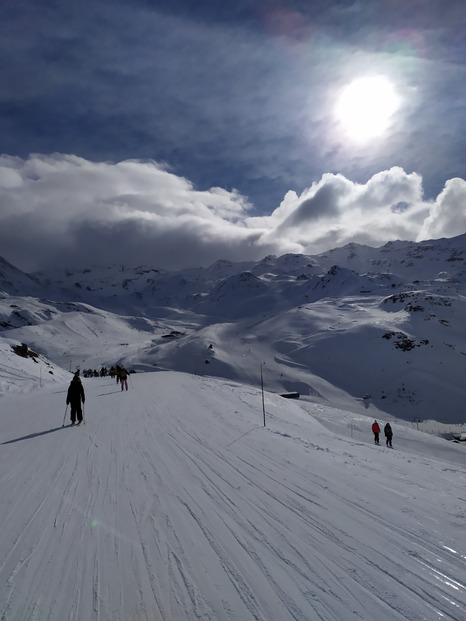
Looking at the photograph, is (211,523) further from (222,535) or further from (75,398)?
(75,398)

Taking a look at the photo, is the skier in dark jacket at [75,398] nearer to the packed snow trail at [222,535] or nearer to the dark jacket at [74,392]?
the dark jacket at [74,392]

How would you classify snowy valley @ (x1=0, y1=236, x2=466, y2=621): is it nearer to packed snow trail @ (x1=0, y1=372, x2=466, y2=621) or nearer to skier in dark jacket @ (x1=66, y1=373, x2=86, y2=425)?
packed snow trail @ (x1=0, y1=372, x2=466, y2=621)

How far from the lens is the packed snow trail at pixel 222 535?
3656 millimetres

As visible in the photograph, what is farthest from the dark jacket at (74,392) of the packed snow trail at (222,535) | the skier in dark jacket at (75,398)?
the packed snow trail at (222,535)

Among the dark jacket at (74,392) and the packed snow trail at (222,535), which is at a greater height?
the dark jacket at (74,392)

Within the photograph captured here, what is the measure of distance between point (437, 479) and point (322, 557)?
5.68 m

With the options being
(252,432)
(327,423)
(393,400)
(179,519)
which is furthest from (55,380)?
(393,400)

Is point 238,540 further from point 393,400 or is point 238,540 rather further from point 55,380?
point 393,400

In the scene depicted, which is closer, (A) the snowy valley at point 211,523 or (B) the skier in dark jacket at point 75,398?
(A) the snowy valley at point 211,523

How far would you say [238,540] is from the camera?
485 centimetres

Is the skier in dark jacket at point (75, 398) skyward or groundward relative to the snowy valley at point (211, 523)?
skyward

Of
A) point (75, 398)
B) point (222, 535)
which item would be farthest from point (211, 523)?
point (75, 398)

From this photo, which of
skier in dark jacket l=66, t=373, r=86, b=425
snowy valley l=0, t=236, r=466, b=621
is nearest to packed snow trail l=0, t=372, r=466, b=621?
snowy valley l=0, t=236, r=466, b=621

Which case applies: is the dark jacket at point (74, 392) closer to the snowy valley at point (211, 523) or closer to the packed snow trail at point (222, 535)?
the snowy valley at point (211, 523)
